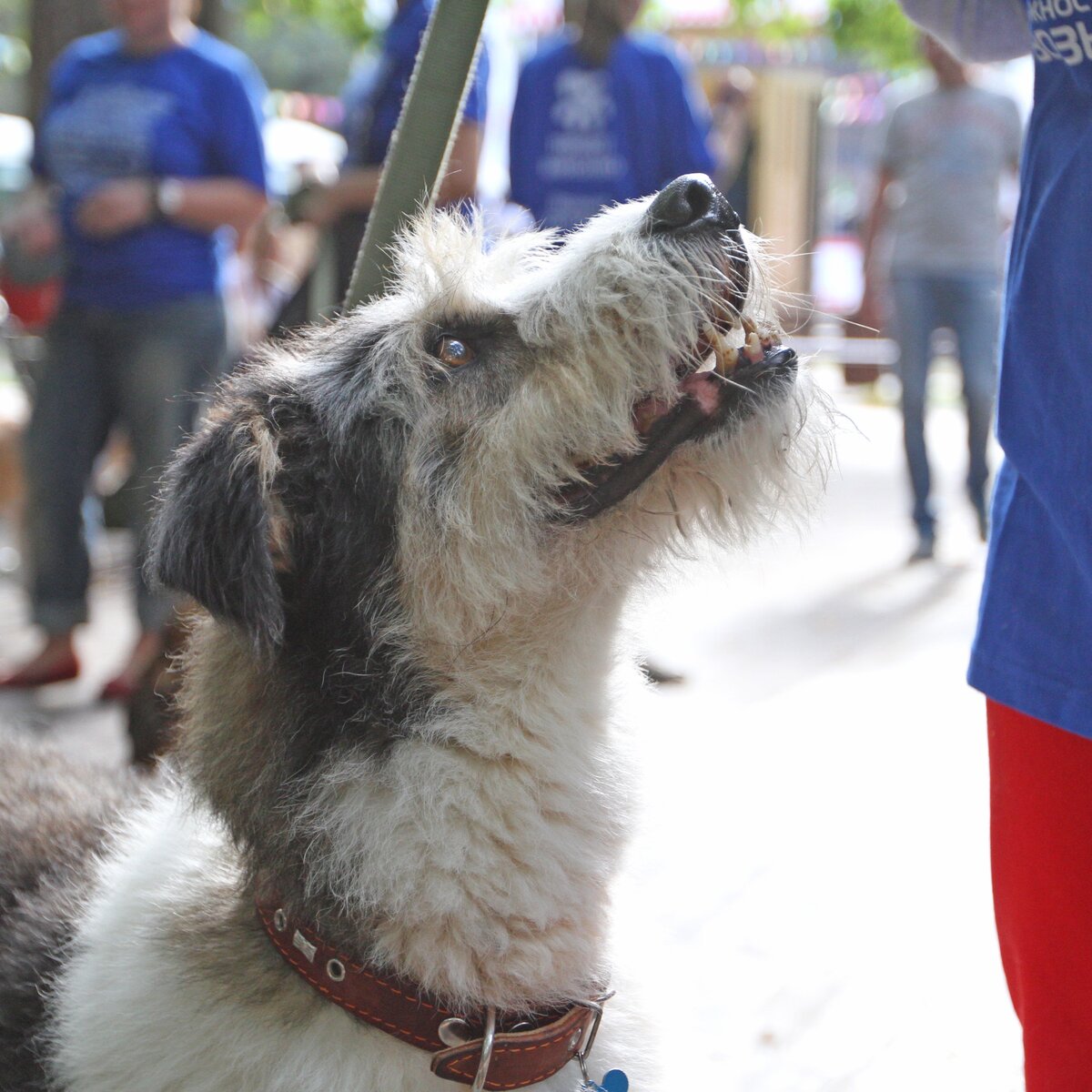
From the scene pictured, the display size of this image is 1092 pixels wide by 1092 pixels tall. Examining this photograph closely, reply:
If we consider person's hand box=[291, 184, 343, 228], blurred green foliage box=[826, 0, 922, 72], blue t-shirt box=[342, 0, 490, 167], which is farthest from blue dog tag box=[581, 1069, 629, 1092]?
blurred green foliage box=[826, 0, 922, 72]

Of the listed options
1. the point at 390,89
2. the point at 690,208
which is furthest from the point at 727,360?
the point at 390,89

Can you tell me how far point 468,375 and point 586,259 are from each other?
10.4 inches

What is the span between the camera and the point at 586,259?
2.01m

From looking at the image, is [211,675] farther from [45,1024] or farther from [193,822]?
[45,1024]

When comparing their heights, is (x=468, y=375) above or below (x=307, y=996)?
above

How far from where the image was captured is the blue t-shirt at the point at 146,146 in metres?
4.89

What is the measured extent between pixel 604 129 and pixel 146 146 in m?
1.78

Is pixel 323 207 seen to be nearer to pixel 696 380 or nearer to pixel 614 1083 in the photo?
pixel 696 380

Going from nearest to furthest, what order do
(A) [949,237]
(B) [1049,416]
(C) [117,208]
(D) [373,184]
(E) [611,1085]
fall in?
1. (B) [1049,416]
2. (E) [611,1085]
3. (D) [373,184]
4. (C) [117,208]
5. (A) [949,237]

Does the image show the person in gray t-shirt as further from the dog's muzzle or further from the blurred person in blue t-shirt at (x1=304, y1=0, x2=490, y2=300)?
the dog's muzzle

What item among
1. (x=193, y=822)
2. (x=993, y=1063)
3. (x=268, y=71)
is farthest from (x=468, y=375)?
(x=268, y=71)

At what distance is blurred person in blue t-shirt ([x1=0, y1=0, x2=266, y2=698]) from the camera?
4.88 m

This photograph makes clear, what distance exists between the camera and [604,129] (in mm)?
5168

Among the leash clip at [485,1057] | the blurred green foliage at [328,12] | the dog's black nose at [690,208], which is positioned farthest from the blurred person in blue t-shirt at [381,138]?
the blurred green foliage at [328,12]
